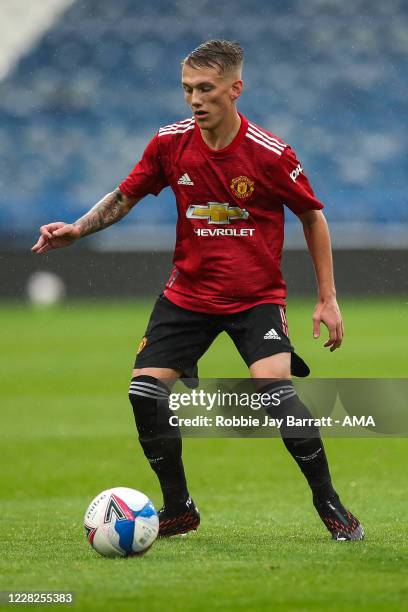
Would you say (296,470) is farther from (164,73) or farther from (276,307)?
(164,73)

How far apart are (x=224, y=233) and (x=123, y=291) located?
17.3 meters

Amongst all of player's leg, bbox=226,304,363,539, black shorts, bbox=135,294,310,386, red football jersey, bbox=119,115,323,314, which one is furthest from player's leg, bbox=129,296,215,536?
player's leg, bbox=226,304,363,539

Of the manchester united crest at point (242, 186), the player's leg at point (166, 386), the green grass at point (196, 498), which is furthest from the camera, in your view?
the player's leg at point (166, 386)

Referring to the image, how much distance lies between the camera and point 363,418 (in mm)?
6895

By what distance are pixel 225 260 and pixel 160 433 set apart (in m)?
0.81

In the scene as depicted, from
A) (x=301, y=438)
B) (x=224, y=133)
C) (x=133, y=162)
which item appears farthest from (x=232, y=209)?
(x=133, y=162)

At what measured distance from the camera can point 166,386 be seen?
16.8 ft

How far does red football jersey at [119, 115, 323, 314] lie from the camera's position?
500 centimetres

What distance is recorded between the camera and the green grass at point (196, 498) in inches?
151

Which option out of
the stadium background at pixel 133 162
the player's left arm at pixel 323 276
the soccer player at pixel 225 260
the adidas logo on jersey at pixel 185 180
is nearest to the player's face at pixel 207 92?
the soccer player at pixel 225 260

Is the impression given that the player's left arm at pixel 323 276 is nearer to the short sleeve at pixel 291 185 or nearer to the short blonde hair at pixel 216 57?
the short sleeve at pixel 291 185

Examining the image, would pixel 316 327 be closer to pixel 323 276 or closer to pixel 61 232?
pixel 323 276

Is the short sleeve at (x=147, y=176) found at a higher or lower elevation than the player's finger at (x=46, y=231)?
higher

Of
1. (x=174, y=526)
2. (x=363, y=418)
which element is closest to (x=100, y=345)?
(x=363, y=418)
